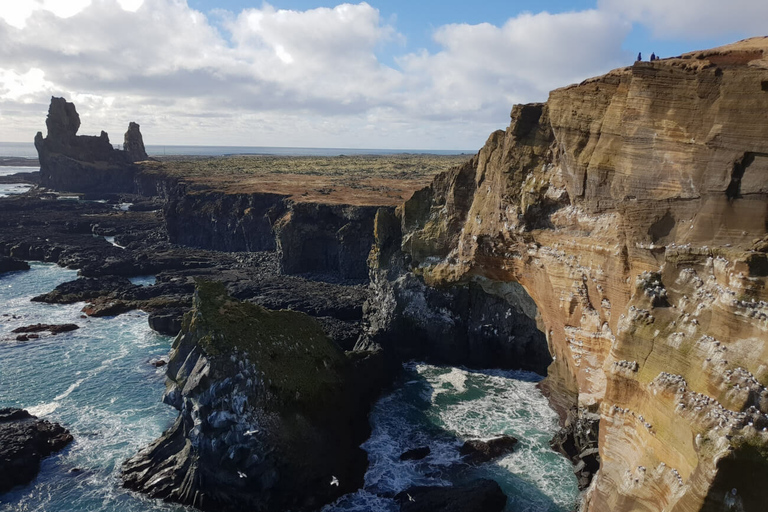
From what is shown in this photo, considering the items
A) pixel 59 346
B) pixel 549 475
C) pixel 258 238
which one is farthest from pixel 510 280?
pixel 258 238

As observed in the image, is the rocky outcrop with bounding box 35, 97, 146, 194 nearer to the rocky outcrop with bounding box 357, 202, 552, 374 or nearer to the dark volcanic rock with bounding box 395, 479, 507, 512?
the rocky outcrop with bounding box 357, 202, 552, 374

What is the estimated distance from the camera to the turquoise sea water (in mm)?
24031

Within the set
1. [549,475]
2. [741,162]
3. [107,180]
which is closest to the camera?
[741,162]

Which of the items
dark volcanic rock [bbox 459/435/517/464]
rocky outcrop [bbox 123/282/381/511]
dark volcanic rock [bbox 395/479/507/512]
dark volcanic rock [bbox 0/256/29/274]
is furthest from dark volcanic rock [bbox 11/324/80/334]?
dark volcanic rock [bbox 459/435/517/464]

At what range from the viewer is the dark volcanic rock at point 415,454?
26.4m

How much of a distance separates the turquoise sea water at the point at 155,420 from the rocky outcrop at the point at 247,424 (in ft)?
3.74

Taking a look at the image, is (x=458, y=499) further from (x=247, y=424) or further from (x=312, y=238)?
(x=312, y=238)

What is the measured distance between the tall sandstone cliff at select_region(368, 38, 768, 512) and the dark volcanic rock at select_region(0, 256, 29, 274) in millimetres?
61326

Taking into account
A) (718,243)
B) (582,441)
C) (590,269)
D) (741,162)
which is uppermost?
(741,162)

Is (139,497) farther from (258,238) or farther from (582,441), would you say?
(258,238)

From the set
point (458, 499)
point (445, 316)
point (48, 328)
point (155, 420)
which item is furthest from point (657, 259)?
point (48, 328)

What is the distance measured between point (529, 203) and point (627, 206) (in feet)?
21.8

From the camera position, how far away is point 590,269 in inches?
914

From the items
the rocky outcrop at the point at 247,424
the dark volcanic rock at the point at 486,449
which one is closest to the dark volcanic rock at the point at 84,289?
the rocky outcrop at the point at 247,424
